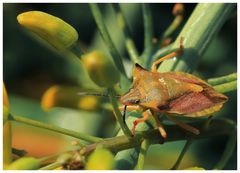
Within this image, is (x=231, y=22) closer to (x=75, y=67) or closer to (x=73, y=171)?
(x=75, y=67)

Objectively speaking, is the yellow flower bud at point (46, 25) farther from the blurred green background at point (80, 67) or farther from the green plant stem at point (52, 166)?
the blurred green background at point (80, 67)

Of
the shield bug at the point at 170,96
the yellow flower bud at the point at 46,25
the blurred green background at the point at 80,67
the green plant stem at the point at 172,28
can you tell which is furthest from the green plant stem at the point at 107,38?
the blurred green background at the point at 80,67

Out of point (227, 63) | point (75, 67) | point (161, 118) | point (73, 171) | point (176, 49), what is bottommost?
point (73, 171)

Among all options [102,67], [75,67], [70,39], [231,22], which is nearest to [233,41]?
[231,22]

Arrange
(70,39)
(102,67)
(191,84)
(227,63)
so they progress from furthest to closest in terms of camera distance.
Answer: (227,63), (191,84), (70,39), (102,67)

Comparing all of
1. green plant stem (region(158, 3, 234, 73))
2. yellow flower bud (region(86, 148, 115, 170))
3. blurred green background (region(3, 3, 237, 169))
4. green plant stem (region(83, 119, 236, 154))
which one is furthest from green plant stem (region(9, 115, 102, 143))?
blurred green background (region(3, 3, 237, 169))

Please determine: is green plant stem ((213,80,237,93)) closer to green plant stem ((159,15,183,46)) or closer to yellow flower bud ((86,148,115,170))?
green plant stem ((159,15,183,46))
